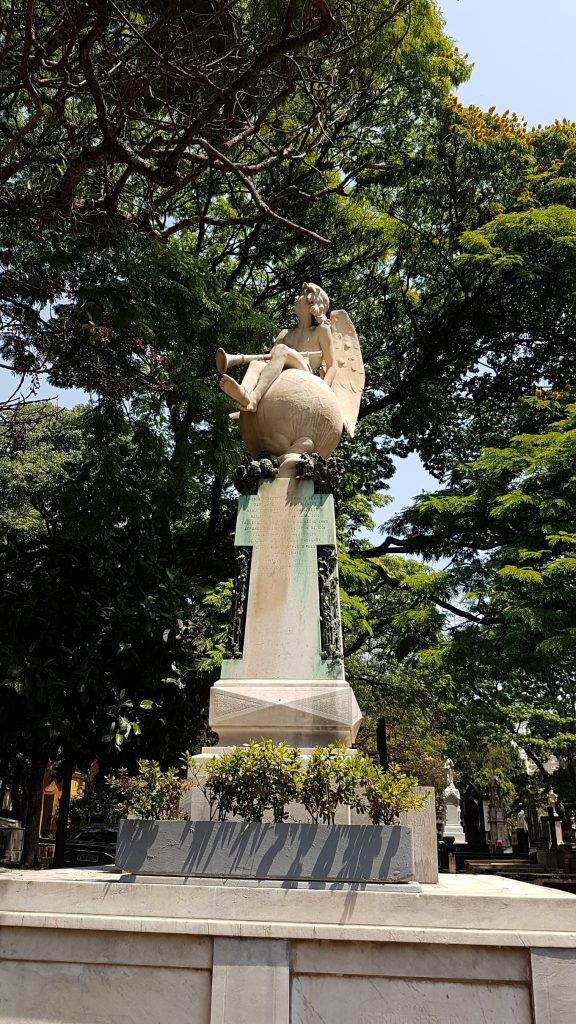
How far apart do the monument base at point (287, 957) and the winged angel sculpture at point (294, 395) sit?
4.54m

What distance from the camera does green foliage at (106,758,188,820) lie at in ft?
18.9

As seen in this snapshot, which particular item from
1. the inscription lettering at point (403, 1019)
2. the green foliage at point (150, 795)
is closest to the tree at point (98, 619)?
the green foliage at point (150, 795)

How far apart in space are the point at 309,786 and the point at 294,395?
4312 mm

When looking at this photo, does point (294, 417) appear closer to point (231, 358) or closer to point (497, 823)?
point (231, 358)

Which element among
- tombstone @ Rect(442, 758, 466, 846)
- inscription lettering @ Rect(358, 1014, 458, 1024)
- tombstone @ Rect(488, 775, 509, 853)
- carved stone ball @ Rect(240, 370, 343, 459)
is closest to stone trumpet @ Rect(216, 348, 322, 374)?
carved stone ball @ Rect(240, 370, 343, 459)

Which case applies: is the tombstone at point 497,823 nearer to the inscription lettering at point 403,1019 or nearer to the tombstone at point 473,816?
the tombstone at point 473,816

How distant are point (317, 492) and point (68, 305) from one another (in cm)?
616

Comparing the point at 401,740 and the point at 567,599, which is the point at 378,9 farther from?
the point at 401,740

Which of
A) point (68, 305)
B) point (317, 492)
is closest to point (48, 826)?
point (68, 305)

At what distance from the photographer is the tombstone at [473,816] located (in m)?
40.8

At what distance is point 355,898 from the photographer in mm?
4805

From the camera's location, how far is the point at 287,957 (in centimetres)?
465

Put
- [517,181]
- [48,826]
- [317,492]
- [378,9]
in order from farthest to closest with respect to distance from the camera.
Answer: [48,826] < [517,181] < [378,9] < [317,492]

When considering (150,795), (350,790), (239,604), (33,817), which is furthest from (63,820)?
(350,790)
